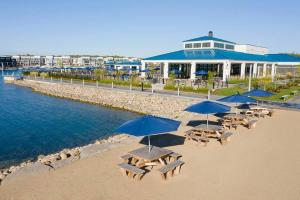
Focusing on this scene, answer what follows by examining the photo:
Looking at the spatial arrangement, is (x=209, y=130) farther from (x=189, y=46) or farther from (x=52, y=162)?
(x=189, y=46)

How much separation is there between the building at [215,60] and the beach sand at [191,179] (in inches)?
1045

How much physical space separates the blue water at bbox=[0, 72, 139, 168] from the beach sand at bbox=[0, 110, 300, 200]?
586cm

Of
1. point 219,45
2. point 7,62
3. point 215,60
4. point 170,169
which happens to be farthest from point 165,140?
point 7,62

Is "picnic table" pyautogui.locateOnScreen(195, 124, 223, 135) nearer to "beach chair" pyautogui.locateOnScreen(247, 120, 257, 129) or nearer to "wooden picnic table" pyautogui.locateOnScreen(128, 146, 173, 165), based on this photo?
"beach chair" pyautogui.locateOnScreen(247, 120, 257, 129)

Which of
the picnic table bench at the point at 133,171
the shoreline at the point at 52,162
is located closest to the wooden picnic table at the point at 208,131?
the shoreline at the point at 52,162

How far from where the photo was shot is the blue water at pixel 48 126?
51.8ft

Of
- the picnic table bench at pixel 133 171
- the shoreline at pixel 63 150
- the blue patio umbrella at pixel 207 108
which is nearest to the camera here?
the picnic table bench at pixel 133 171

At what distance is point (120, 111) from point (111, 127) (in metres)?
6.48

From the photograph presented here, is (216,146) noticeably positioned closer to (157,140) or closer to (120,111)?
(157,140)

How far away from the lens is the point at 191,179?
886 centimetres

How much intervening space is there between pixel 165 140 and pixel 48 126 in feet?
39.6

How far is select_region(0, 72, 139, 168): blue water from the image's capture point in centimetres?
1580

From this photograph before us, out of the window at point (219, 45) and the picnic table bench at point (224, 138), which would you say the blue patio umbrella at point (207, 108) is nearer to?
the picnic table bench at point (224, 138)

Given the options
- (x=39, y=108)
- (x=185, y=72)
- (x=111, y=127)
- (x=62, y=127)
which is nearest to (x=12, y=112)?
(x=39, y=108)
